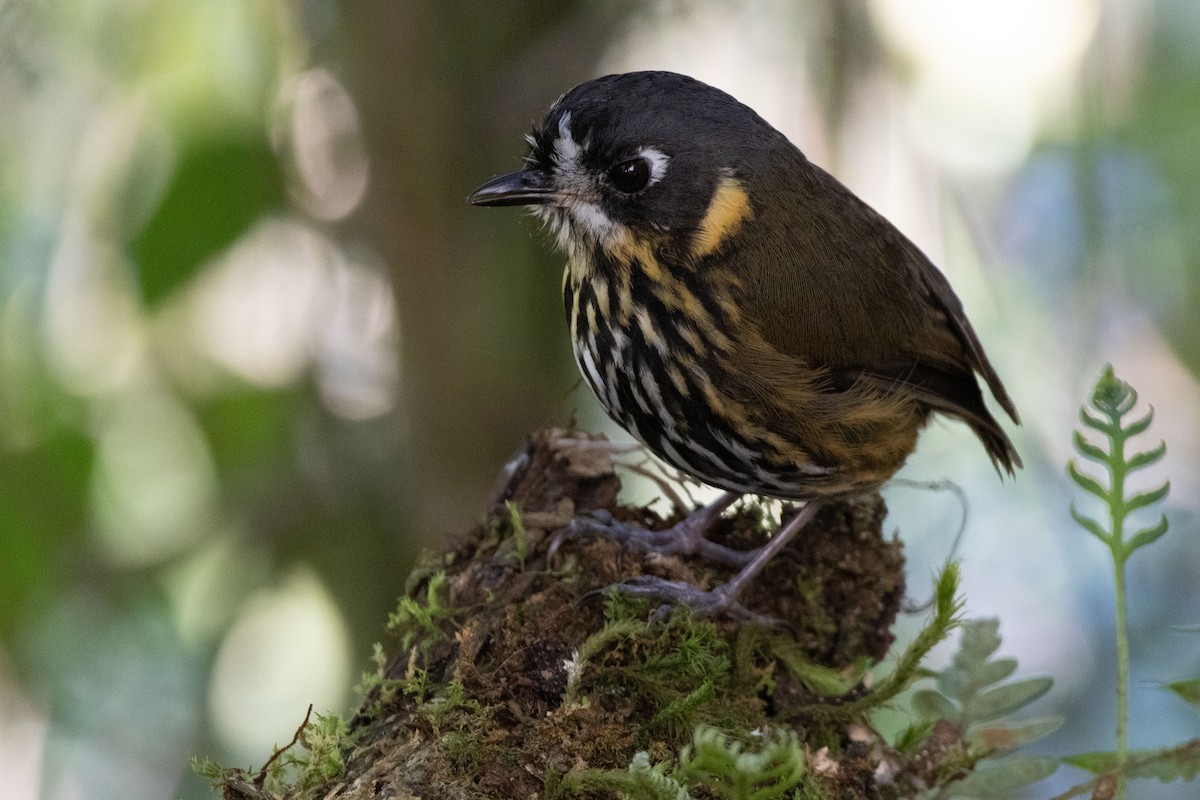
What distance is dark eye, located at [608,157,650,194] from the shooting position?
2680 millimetres

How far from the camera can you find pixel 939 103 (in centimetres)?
460

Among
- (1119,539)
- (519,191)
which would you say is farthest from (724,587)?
(519,191)

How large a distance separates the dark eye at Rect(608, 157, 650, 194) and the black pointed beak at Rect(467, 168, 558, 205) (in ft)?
0.52

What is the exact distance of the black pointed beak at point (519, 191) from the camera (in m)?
2.79

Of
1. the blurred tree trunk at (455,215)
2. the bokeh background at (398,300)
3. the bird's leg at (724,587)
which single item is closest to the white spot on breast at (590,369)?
the bird's leg at (724,587)

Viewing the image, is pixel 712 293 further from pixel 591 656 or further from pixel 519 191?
pixel 591 656

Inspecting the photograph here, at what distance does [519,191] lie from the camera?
9.17 ft

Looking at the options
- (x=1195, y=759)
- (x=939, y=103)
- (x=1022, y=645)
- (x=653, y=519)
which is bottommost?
(x=1195, y=759)

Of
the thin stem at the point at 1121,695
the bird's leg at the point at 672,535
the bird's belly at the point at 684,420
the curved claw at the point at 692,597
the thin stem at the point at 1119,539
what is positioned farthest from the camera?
the bird's belly at the point at 684,420

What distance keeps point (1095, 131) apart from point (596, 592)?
3.20 m

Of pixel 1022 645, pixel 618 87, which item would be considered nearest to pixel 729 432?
pixel 618 87

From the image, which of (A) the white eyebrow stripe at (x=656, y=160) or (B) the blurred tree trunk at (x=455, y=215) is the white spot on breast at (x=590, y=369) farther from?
(B) the blurred tree trunk at (x=455, y=215)

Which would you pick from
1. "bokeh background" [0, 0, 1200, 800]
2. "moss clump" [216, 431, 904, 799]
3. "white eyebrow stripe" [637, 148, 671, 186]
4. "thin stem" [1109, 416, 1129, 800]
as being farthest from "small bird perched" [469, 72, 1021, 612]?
"bokeh background" [0, 0, 1200, 800]

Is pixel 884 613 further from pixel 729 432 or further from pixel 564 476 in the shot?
pixel 564 476
